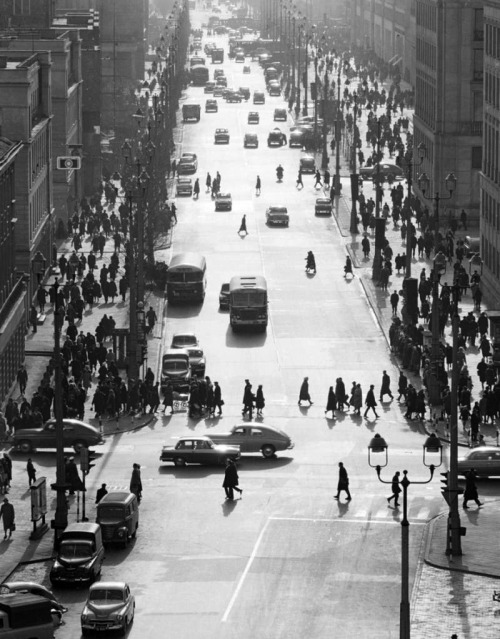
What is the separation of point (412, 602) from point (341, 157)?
366 ft

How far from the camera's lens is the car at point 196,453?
71.5m

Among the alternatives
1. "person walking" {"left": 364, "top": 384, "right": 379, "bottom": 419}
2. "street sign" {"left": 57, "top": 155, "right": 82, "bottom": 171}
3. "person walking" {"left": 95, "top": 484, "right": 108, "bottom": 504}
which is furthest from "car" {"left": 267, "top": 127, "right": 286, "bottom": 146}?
"person walking" {"left": 95, "top": 484, "right": 108, "bottom": 504}

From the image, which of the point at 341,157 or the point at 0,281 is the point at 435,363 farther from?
the point at 341,157

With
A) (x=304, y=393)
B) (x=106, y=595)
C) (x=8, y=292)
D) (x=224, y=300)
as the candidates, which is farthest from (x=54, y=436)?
(x=224, y=300)

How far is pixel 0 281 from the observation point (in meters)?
85.2

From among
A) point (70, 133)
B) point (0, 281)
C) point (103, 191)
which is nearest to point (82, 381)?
point (0, 281)

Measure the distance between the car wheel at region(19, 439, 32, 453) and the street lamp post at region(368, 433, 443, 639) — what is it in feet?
36.3

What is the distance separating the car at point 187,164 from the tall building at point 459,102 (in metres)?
22.4

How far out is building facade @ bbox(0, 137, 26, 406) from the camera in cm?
8331

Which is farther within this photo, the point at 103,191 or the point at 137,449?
the point at 103,191

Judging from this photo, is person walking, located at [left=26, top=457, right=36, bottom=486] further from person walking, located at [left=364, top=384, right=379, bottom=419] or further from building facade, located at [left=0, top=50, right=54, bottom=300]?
building facade, located at [left=0, top=50, right=54, bottom=300]

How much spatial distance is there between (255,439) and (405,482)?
71.9ft

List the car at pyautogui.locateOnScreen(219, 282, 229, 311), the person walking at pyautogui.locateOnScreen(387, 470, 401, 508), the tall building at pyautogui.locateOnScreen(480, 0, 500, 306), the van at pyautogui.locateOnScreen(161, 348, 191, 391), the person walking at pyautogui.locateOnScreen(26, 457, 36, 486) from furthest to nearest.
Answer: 1. the tall building at pyautogui.locateOnScreen(480, 0, 500, 306)
2. the car at pyautogui.locateOnScreen(219, 282, 229, 311)
3. the van at pyautogui.locateOnScreen(161, 348, 191, 391)
4. the person walking at pyautogui.locateOnScreen(26, 457, 36, 486)
5. the person walking at pyautogui.locateOnScreen(387, 470, 401, 508)

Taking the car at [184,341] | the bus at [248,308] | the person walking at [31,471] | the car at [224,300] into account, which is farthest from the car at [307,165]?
the person walking at [31,471]
